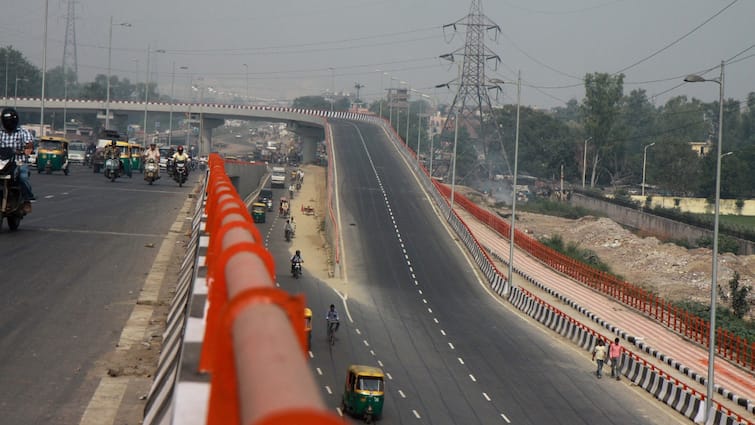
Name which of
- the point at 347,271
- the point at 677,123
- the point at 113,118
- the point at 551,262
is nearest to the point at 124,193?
the point at 347,271

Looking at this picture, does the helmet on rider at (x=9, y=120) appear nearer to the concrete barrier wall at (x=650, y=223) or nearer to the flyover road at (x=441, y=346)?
the flyover road at (x=441, y=346)

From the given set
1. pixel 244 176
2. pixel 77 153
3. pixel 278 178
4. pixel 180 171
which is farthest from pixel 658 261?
pixel 77 153

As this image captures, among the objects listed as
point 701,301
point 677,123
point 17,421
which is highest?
point 677,123

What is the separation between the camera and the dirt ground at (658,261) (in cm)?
6744

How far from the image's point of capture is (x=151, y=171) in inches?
2210

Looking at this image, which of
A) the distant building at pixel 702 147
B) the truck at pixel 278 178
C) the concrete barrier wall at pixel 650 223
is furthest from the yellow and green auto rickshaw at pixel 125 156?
the distant building at pixel 702 147

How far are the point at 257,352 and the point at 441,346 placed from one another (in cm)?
3713

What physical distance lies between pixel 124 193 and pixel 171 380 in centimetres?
4304

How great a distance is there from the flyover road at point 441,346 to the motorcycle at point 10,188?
33.9ft

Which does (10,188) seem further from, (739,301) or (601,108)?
(601,108)

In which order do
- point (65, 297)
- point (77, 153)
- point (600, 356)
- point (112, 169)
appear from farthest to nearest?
point (77, 153) < point (112, 169) < point (600, 356) < point (65, 297)

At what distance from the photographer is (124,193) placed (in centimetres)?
4981

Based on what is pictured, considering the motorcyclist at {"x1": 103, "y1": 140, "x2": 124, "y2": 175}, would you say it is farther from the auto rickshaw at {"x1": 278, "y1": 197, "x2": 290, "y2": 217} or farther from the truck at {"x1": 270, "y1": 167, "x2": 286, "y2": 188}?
the truck at {"x1": 270, "y1": 167, "x2": 286, "y2": 188}

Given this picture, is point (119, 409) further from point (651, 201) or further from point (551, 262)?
point (651, 201)
